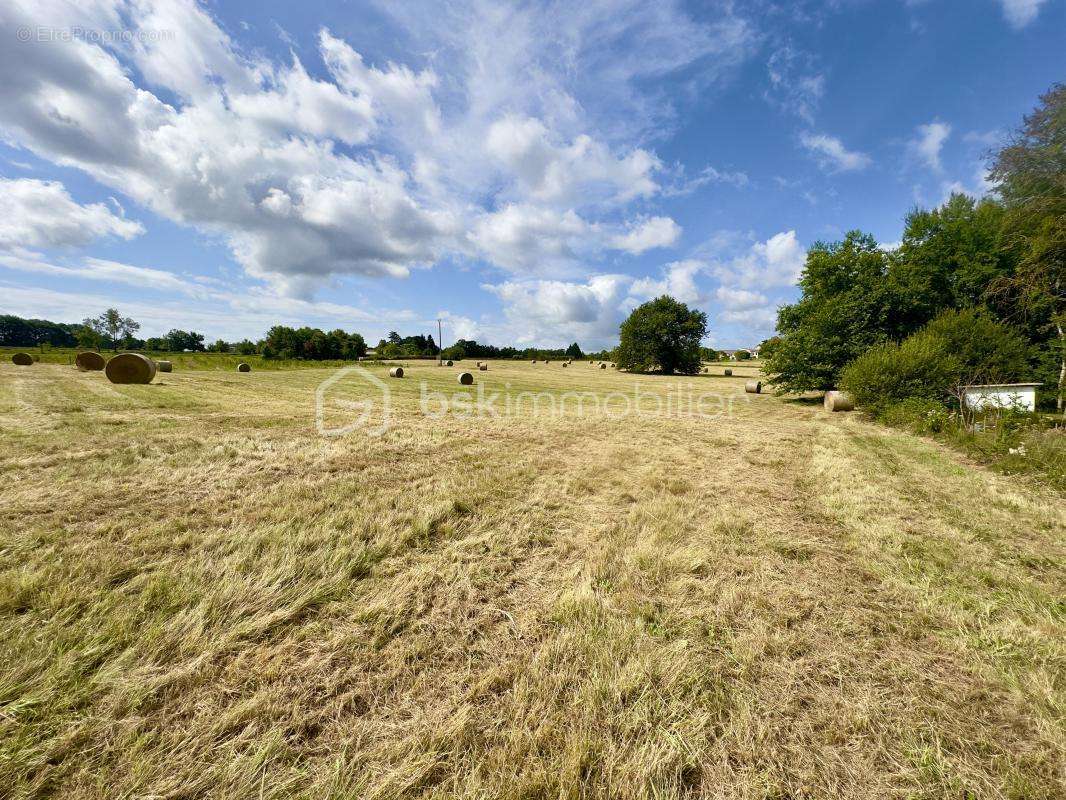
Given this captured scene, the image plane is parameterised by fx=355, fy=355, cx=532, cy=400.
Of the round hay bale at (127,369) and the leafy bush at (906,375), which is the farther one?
the round hay bale at (127,369)

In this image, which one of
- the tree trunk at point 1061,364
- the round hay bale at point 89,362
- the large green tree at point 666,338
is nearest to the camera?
the tree trunk at point 1061,364

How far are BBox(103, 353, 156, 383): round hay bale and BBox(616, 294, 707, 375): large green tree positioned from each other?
44.7m

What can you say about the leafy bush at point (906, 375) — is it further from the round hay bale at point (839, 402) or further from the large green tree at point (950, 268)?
the large green tree at point (950, 268)

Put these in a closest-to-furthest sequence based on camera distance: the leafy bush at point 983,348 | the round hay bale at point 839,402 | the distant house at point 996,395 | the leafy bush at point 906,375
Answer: the distant house at point 996,395
the leafy bush at point 906,375
the leafy bush at point 983,348
the round hay bale at point 839,402

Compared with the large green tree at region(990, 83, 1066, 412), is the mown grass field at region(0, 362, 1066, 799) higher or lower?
lower

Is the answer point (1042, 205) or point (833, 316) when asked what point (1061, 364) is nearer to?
point (1042, 205)

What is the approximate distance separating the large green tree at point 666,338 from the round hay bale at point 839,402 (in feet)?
103

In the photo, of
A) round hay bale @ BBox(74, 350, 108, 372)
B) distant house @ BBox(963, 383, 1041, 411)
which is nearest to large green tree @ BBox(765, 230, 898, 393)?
distant house @ BBox(963, 383, 1041, 411)

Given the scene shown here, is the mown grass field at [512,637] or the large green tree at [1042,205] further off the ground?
the large green tree at [1042,205]

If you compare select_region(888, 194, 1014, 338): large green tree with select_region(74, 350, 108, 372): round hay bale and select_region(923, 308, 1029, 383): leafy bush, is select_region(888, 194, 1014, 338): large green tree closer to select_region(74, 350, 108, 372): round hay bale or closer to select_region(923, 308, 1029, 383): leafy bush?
select_region(923, 308, 1029, 383): leafy bush

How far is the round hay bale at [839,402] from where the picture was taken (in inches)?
586

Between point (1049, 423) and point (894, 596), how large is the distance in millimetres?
12506

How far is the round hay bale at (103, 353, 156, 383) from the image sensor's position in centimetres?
1788

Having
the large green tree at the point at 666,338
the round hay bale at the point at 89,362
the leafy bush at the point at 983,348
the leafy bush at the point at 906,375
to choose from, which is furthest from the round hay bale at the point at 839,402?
the round hay bale at the point at 89,362
